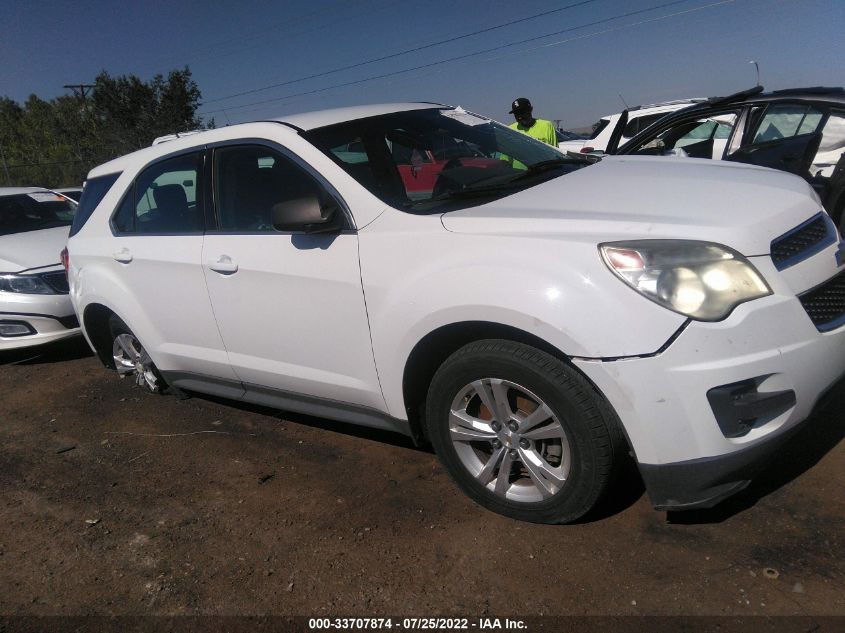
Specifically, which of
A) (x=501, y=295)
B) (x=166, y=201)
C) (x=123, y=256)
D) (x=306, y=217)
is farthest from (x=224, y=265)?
(x=501, y=295)

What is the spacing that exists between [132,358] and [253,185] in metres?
1.97

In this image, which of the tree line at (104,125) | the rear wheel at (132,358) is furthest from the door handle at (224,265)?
the tree line at (104,125)

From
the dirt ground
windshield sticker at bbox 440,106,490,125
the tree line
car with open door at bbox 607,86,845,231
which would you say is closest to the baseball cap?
car with open door at bbox 607,86,845,231

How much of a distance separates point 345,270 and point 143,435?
2.26 metres

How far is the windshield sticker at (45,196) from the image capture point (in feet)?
25.6

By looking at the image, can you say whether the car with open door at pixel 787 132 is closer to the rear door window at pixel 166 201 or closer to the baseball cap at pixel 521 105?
the baseball cap at pixel 521 105

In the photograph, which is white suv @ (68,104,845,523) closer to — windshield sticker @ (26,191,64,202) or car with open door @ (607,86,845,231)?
car with open door @ (607,86,845,231)

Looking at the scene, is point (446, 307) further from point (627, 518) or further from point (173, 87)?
point (173, 87)

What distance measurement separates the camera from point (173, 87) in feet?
148

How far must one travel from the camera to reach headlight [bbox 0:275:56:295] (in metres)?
6.16

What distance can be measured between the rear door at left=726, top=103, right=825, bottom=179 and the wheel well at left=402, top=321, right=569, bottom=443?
12.3ft

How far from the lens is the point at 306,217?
298cm

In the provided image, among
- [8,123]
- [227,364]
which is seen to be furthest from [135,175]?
[8,123]

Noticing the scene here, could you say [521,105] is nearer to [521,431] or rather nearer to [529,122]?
[529,122]
